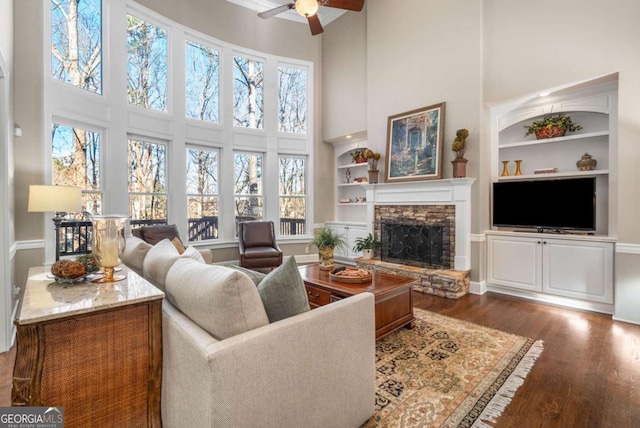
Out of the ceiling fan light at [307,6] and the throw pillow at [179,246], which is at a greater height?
the ceiling fan light at [307,6]

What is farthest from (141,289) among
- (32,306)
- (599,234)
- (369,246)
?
(599,234)

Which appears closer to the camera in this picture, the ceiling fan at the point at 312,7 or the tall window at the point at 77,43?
the ceiling fan at the point at 312,7

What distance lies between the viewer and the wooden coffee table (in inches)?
107

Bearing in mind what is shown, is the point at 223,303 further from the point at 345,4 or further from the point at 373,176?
the point at 373,176

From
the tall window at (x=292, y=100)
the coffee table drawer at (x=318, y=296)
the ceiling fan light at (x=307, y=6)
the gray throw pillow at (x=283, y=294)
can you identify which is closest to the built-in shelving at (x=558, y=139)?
the ceiling fan light at (x=307, y=6)

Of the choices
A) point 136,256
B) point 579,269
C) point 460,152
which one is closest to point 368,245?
point 460,152

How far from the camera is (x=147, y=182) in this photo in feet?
15.9

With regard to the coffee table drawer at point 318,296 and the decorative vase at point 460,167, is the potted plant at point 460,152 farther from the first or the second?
the coffee table drawer at point 318,296

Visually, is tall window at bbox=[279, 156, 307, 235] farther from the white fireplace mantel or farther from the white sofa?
the white sofa

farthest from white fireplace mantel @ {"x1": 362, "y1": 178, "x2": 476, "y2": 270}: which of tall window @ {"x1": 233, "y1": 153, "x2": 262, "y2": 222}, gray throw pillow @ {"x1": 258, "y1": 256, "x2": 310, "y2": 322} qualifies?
gray throw pillow @ {"x1": 258, "y1": 256, "x2": 310, "y2": 322}

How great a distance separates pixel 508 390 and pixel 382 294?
3.52 ft

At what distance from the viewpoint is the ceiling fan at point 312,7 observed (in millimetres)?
3348

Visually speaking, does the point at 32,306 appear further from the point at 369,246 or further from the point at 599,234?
the point at 599,234

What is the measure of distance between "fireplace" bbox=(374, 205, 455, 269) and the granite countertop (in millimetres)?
4016
